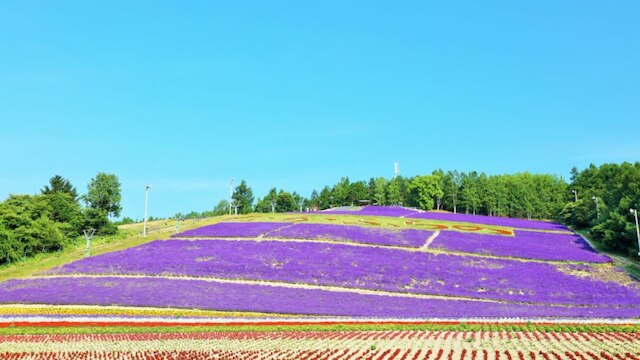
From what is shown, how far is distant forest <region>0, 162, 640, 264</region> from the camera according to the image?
66.9 metres

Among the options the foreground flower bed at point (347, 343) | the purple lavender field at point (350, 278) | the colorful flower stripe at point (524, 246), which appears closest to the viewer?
the foreground flower bed at point (347, 343)

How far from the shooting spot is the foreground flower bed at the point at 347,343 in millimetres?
20656

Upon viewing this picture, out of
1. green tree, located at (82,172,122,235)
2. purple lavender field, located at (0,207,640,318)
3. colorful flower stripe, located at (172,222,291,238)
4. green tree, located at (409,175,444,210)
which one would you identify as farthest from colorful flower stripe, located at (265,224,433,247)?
green tree, located at (409,175,444,210)

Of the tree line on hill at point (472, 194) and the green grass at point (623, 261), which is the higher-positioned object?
the tree line on hill at point (472, 194)

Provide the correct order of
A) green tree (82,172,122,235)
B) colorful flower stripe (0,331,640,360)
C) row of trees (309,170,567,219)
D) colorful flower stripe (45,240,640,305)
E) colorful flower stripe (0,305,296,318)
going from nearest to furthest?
colorful flower stripe (0,331,640,360) < colorful flower stripe (0,305,296,318) < colorful flower stripe (45,240,640,305) < green tree (82,172,122,235) < row of trees (309,170,567,219)

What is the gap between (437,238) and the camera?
6675cm

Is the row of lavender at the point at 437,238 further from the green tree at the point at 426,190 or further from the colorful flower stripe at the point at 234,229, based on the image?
the green tree at the point at 426,190

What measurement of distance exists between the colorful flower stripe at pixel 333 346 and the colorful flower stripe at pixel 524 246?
35.7 metres

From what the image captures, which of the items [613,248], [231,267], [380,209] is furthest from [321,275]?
[380,209]

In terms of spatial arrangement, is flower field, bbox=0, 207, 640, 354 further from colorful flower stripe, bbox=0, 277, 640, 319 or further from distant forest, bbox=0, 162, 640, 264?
distant forest, bbox=0, 162, 640, 264

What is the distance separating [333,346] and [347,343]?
104cm

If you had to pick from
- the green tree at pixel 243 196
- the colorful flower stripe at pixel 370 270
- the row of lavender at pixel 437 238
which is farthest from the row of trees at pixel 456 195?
the colorful flower stripe at pixel 370 270

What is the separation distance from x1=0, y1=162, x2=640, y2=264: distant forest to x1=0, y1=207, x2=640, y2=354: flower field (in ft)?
30.1

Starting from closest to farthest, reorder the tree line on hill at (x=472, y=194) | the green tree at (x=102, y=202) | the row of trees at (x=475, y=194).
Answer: the green tree at (x=102, y=202)
the tree line on hill at (x=472, y=194)
the row of trees at (x=475, y=194)
